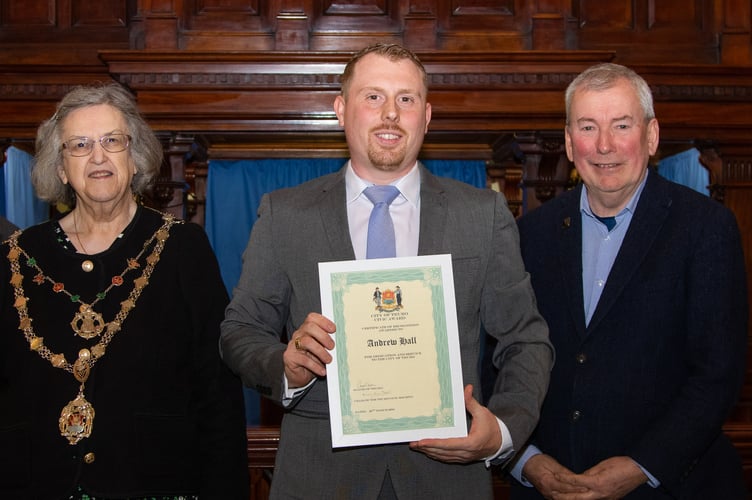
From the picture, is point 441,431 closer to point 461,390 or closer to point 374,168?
point 461,390

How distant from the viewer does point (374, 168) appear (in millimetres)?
1975

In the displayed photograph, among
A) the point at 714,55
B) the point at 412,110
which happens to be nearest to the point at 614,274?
the point at 412,110

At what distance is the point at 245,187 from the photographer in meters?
6.23

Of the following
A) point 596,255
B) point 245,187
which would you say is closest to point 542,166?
point 245,187

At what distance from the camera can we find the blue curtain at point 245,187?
6.09 metres

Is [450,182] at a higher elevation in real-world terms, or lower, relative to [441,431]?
higher

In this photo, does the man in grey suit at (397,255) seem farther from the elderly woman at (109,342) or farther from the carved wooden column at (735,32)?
the carved wooden column at (735,32)

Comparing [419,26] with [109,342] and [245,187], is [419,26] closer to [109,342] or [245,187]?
[245,187]

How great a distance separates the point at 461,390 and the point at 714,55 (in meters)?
4.47

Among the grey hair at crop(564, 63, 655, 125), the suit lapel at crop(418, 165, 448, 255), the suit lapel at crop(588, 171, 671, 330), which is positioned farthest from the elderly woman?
the grey hair at crop(564, 63, 655, 125)

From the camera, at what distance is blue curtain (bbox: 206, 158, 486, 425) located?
20.0 feet

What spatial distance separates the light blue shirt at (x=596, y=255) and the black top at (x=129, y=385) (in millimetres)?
771

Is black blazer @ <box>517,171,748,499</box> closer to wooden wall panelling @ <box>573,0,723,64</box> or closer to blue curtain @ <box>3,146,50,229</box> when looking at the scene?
wooden wall panelling @ <box>573,0,723,64</box>

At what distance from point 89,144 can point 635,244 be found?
4.78ft
